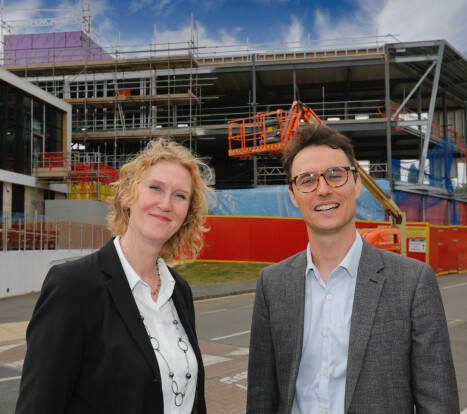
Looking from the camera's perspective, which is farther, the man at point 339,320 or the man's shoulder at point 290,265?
the man's shoulder at point 290,265

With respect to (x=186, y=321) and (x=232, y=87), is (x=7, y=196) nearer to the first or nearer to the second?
(x=232, y=87)

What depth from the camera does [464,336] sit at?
29.0 ft

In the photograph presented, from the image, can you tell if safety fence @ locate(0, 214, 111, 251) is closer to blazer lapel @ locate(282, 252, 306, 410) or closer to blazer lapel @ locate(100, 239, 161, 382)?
blazer lapel @ locate(100, 239, 161, 382)

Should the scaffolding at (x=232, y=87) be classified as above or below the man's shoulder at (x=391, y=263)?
above

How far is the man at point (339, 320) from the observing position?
2.03 meters

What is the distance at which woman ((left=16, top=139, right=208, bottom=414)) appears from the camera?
1991mm

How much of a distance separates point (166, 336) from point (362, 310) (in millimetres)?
963

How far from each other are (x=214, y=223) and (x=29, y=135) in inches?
539

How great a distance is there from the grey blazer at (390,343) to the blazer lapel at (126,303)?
62cm

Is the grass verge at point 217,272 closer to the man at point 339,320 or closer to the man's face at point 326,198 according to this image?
the man at point 339,320

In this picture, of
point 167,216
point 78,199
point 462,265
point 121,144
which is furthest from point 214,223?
point 167,216

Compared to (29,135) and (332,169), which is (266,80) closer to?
(29,135)

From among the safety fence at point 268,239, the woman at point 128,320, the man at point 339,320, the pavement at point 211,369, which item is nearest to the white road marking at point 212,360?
the pavement at point 211,369

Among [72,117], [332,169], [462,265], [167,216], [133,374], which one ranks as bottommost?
[462,265]
